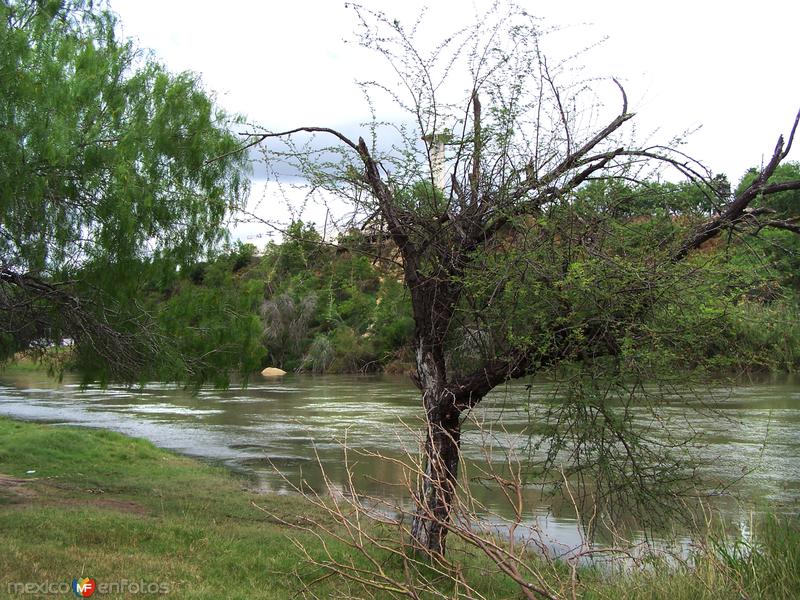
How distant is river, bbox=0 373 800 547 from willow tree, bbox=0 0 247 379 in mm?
2340

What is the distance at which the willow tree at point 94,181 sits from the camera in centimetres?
830

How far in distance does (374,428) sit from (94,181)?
14.0 meters

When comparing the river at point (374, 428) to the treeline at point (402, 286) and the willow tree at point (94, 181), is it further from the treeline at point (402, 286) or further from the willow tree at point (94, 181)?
the willow tree at point (94, 181)

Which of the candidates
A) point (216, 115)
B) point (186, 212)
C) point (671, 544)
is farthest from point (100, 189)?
point (671, 544)

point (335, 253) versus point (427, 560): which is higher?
point (335, 253)

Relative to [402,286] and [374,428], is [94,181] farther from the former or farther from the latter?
[374,428]

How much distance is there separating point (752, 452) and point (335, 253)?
12659 millimetres

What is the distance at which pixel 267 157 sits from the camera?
7797mm

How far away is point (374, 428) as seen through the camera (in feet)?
71.6

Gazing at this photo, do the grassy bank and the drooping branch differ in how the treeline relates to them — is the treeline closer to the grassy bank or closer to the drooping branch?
the drooping branch

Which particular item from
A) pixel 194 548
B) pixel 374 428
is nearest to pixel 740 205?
pixel 194 548

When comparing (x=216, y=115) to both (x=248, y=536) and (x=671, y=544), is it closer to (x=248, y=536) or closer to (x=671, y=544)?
(x=248, y=536)

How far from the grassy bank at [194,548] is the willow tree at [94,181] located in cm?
197

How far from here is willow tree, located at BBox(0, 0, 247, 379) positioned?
8.30m
